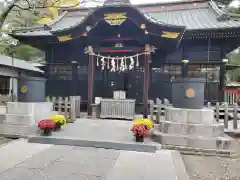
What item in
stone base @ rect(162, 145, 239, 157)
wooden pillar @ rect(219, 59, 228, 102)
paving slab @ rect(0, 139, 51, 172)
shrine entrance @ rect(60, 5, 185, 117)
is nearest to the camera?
paving slab @ rect(0, 139, 51, 172)

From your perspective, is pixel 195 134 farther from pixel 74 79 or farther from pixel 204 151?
pixel 74 79

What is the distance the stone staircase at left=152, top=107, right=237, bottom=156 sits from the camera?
4715 millimetres

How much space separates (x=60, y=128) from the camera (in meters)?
6.14

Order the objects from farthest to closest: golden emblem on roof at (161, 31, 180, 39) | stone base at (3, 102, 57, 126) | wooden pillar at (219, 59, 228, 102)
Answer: wooden pillar at (219, 59, 228, 102), golden emblem on roof at (161, 31, 180, 39), stone base at (3, 102, 57, 126)

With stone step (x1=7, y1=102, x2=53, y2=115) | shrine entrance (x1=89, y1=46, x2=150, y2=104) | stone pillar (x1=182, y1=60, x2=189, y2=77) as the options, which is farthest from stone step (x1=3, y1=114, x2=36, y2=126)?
stone pillar (x1=182, y1=60, x2=189, y2=77)

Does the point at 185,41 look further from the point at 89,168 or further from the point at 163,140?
the point at 89,168

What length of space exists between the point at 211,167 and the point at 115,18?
651 centimetres

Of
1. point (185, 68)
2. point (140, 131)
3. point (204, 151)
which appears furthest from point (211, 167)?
point (185, 68)

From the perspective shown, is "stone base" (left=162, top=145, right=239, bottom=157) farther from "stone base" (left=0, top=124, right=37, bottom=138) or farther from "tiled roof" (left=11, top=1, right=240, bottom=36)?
"tiled roof" (left=11, top=1, right=240, bottom=36)

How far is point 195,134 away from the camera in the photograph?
4867 mm

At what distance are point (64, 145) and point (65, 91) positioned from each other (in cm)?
633

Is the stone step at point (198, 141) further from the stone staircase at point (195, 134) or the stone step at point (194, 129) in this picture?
the stone step at point (194, 129)

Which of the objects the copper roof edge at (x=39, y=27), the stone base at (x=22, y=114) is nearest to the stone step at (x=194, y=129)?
the stone base at (x=22, y=114)

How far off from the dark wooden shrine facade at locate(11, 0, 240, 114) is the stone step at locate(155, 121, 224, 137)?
3375 mm
